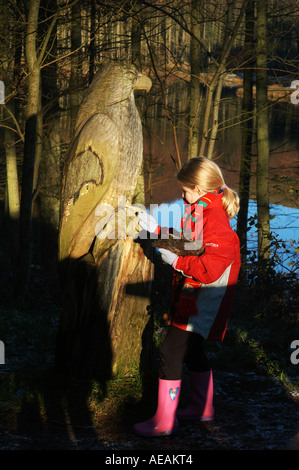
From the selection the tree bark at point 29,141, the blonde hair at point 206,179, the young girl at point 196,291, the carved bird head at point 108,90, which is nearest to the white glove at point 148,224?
the young girl at point 196,291

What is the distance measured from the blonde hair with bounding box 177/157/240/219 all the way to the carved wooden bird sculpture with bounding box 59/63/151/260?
0.85m

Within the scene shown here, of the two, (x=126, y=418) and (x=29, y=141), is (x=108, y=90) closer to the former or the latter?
(x=126, y=418)

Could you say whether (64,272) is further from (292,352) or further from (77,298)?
(292,352)

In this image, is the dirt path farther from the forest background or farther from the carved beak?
the carved beak

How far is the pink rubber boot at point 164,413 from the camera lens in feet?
11.7

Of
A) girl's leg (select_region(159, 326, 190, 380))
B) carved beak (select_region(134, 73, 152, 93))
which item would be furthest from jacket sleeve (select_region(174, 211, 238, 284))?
carved beak (select_region(134, 73, 152, 93))

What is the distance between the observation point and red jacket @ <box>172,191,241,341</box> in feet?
11.2

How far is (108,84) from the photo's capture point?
4.43m

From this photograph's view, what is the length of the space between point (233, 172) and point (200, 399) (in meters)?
9.43

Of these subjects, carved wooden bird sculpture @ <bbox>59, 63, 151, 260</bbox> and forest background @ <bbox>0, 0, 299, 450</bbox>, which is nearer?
carved wooden bird sculpture @ <bbox>59, 63, 151, 260</bbox>

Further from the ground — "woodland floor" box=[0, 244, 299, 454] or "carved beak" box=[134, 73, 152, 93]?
"carved beak" box=[134, 73, 152, 93]

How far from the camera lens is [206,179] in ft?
11.7

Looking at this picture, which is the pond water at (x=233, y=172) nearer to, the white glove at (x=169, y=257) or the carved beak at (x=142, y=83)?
the carved beak at (x=142, y=83)
